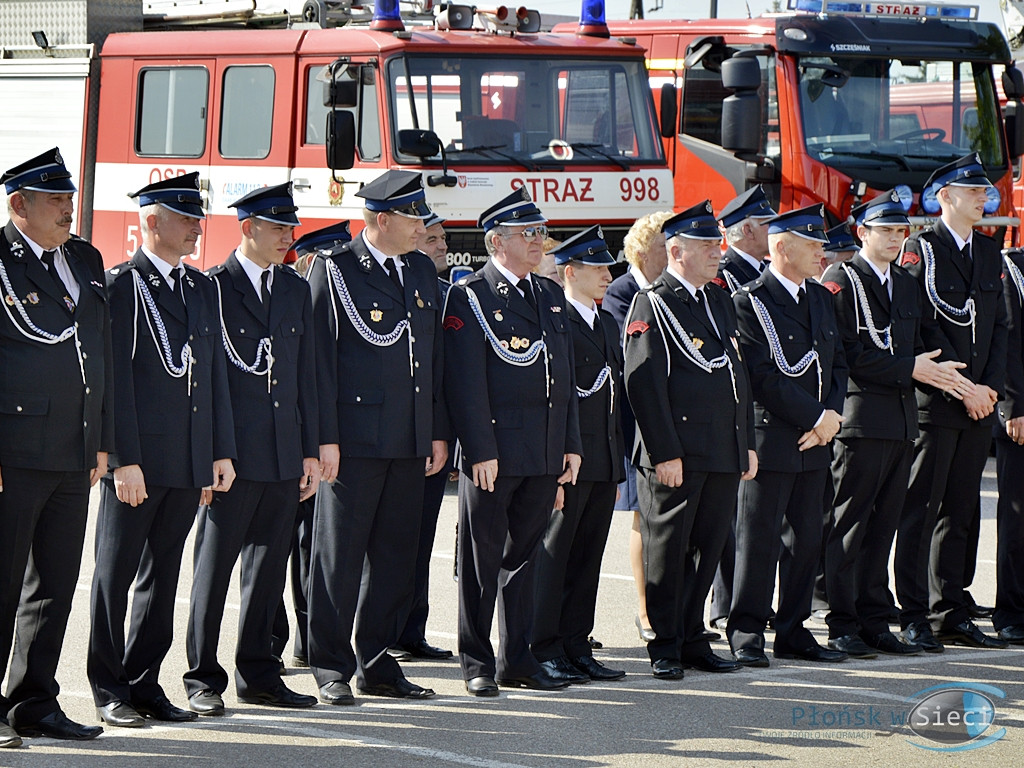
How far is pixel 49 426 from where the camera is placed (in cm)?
570

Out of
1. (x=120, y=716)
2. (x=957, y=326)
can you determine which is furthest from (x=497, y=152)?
(x=120, y=716)

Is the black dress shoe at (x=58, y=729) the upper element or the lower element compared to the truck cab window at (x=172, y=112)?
lower

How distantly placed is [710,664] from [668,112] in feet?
21.9

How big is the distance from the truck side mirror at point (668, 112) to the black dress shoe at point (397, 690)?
23.6 ft

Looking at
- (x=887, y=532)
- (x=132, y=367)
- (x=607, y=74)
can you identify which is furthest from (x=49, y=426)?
(x=607, y=74)

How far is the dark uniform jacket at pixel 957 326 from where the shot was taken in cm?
Result: 791

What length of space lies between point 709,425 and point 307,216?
554 centimetres

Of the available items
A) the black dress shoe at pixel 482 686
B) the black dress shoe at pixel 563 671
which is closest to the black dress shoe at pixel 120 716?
the black dress shoe at pixel 482 686

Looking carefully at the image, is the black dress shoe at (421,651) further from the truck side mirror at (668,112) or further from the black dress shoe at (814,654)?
the truck side mirror at (668,112)

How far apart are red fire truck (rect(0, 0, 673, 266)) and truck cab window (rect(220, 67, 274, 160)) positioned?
11mm

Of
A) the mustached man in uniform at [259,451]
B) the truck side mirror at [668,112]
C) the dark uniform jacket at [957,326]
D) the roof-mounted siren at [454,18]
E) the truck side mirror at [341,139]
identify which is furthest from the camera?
the truck side mirror at [668,112]

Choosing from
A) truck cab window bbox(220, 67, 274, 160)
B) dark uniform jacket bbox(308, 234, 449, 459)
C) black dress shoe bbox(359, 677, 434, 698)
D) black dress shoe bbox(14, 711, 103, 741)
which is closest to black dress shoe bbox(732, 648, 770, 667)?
black dress shoe bbox(359, 677, 434, 698)

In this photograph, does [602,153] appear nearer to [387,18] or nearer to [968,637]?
[387,18]

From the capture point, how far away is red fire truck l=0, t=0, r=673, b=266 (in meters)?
11.6
